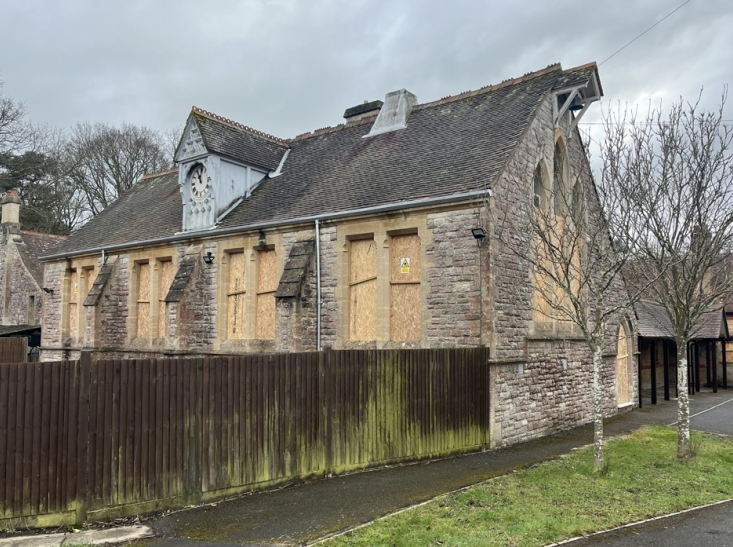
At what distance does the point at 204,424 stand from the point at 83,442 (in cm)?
145

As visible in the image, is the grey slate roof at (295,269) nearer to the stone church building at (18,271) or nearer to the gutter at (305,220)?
the gutter at (305,220)

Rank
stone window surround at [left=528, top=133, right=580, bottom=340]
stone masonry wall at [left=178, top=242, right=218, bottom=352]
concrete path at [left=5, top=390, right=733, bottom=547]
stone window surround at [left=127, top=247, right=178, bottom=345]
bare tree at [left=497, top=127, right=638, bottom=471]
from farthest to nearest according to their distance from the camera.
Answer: stone window surround at [left=127, top=247, right=178, bottom=345] < stone masonry wall at [left=178, top=242, right=218, bottom=352] < stone window surround at [left=528, top=133, right=580, bottom=340] < bare tree at [left=497, top=127, right=638, bottom=471] < concrete path at [left=5, top=390, right=733, bottom=547]

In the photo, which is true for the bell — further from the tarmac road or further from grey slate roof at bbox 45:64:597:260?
the tarmac road

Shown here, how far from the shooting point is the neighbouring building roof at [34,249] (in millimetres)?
29381

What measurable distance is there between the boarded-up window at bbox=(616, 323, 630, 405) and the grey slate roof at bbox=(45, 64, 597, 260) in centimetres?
760

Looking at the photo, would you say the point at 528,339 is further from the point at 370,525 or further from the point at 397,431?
the point at 370,525

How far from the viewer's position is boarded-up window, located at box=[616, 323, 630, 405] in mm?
17516

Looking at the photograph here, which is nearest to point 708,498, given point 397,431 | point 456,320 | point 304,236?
point 397,431

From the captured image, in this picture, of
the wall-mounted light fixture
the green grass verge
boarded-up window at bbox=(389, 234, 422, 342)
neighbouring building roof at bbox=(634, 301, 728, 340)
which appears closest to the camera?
the green grass verge

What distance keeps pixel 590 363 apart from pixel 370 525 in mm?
10746

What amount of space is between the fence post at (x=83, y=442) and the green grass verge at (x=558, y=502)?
111 inches

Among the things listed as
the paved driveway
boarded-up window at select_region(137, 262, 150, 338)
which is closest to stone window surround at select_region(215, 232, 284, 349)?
boarded-up window at select_region(137, 262, 150, 338)

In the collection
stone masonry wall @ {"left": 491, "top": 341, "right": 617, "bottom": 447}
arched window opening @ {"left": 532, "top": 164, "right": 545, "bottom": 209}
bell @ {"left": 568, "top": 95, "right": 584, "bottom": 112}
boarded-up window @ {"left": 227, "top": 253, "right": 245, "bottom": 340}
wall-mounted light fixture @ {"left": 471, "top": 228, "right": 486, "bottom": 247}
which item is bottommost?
stone masonry wall @ {"left": 491, "top": 341, "right": 617, "bottom": 447}

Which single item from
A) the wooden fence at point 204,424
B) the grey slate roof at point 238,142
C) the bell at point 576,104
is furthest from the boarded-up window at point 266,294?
the bell at point 576,104
